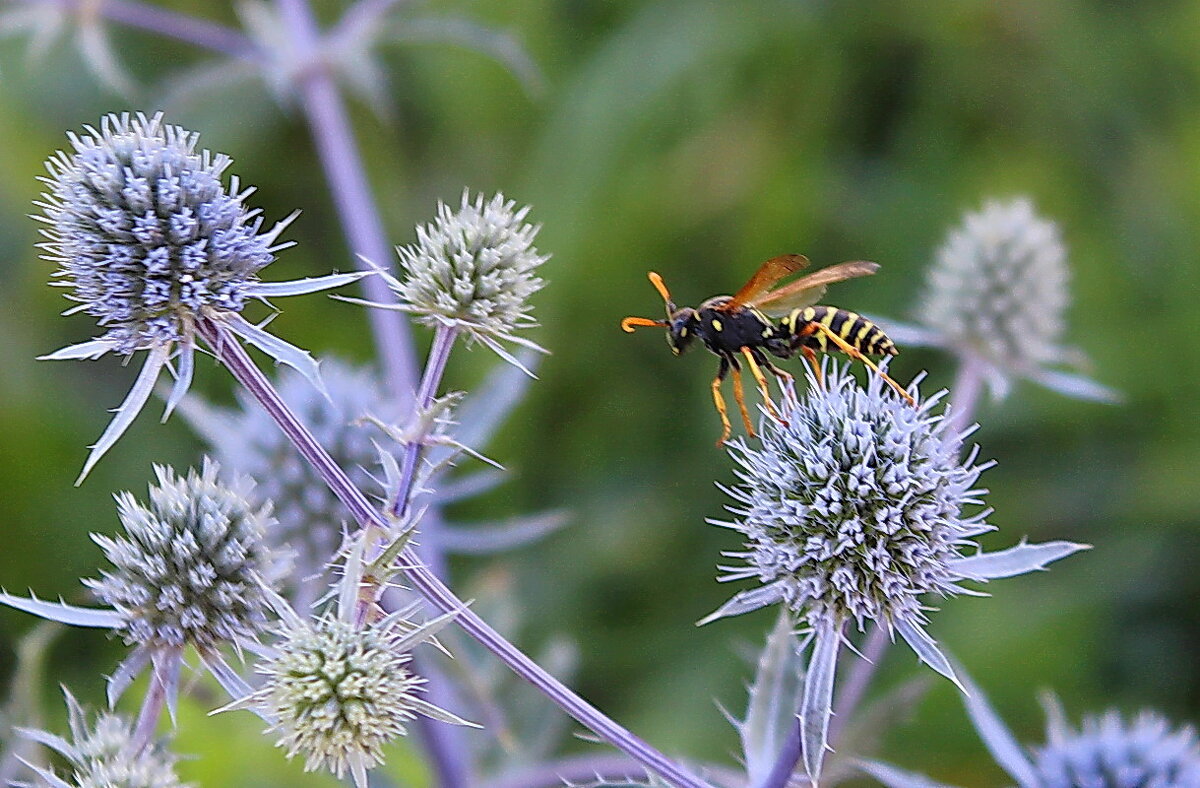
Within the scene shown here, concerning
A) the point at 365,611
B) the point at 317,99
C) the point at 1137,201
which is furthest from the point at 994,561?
the point at 1137,201

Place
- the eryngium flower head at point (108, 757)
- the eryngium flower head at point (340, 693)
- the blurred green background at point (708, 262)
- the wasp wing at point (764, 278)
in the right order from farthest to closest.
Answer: the blurred green background at point (708, 262) → the wasp wing at point (764, 278) → the eryngium flower head at point (108, 757) → the eryngium flower head at point (340, 693)

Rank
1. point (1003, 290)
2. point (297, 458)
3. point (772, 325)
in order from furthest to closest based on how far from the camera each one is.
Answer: point (1003, 290) → point (297, 458) → point (772, 325)

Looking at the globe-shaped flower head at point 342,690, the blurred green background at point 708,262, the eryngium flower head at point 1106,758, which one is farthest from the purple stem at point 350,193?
the eryngium flower head at point 1106,758

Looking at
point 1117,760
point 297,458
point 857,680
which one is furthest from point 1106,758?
point 297,458

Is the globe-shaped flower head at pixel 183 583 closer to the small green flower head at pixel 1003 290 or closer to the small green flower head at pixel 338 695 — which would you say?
the small green flower head at pixel 338 695

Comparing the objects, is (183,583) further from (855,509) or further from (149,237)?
(855,509)

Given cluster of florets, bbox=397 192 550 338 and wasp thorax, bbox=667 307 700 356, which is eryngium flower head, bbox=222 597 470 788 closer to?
cluster of florets, bbox=397 192 550 338

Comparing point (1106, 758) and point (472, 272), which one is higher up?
point (472, 272)
